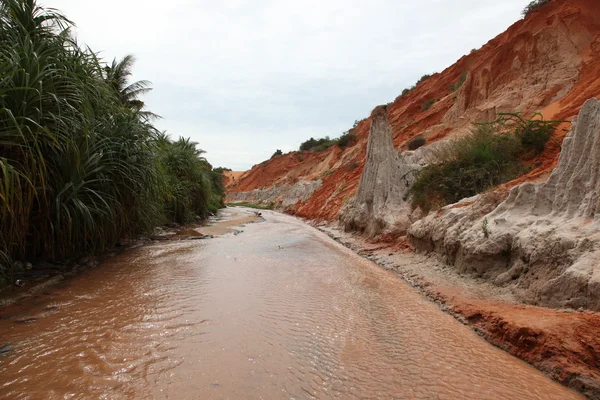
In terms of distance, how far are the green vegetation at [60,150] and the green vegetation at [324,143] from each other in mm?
32763

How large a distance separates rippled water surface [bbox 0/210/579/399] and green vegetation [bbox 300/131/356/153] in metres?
34.3

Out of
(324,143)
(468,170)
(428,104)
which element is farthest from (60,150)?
(324,143)

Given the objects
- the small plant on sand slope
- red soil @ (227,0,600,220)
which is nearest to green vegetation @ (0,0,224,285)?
red soil @ (227,0,600,220)

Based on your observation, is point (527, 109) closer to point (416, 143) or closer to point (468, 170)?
point (416, 143)

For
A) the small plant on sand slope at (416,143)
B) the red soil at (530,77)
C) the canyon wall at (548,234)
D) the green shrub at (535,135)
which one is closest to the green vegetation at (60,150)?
the canyon wall at (548,234)

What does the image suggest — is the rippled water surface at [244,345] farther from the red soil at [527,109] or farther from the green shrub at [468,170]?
the green shrub at [468,170]

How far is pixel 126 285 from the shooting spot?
16.6 ft

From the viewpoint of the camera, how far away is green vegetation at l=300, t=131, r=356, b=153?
38781 millimetres

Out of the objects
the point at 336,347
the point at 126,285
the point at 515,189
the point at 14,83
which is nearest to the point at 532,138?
the point at 515,189

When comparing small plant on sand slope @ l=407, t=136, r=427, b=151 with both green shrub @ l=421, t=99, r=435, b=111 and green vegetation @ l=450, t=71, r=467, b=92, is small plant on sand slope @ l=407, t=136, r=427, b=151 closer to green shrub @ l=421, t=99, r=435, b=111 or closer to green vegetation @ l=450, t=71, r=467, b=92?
green vegetation @ l=450, t=71, r=467, b=92

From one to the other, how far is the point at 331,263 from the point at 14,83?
6131mm

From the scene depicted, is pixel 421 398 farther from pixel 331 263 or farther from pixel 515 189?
pixel 331 263

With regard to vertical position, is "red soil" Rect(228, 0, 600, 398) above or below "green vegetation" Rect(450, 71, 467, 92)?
below

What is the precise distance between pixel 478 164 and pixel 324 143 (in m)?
47.4
